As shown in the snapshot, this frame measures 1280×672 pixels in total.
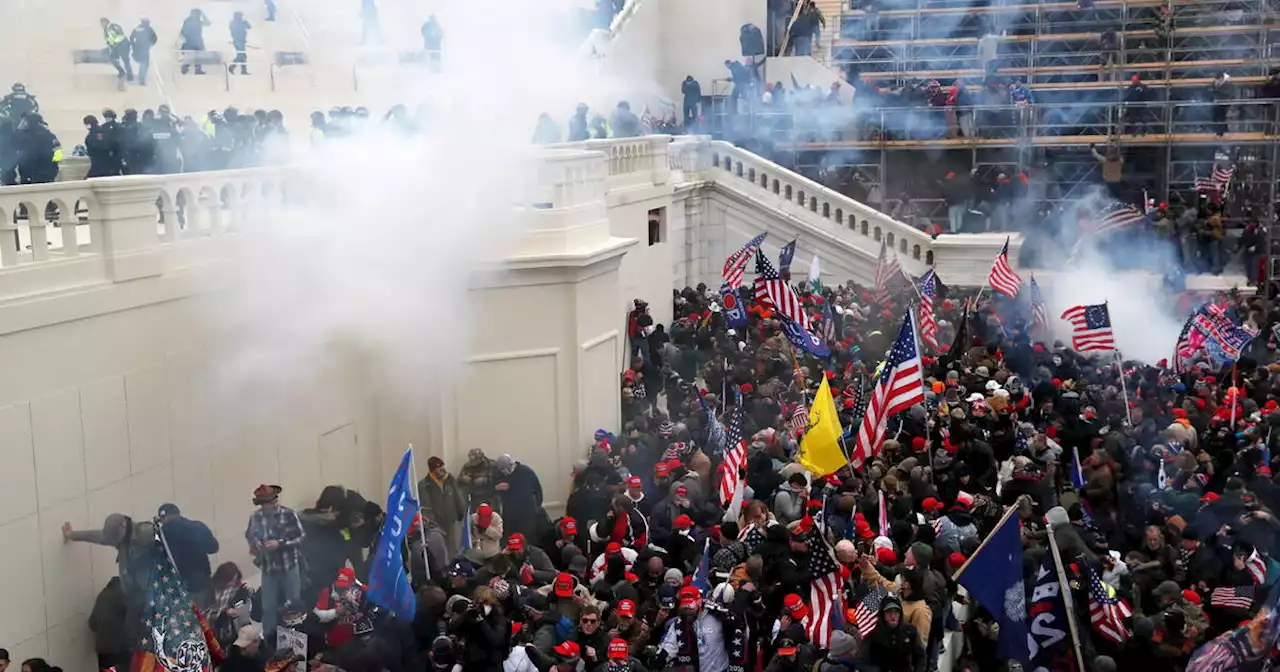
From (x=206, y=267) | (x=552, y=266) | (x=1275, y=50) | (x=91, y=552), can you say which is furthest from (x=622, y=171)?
(x=1275, y=50)

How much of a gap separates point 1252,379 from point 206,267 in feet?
33.1

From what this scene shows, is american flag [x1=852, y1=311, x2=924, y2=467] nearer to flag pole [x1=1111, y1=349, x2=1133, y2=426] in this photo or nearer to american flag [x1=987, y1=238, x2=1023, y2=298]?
flag pole [x1=1111, y1=349, x2=1133, y2=426]

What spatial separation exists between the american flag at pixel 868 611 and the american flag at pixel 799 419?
13.5 feet

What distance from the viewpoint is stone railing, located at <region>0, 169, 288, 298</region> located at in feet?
30.9

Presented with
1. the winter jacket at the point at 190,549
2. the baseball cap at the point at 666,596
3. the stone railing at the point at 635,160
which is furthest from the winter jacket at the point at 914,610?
the stone railing at the point at 635,160

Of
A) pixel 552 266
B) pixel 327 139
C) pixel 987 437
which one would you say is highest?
pixel 327 139

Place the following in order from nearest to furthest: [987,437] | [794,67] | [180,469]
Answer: [180,469] → [987,437] → [794,67]

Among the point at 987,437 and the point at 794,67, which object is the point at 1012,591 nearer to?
the point at 987,437

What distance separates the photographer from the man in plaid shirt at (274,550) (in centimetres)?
1003

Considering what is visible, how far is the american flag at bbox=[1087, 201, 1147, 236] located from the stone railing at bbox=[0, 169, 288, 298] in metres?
13.4

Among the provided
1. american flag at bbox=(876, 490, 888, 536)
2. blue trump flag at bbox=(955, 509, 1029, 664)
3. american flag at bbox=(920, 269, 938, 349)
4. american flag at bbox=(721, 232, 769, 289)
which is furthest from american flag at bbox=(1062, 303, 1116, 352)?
blue trump flag at bbox=(955, 509, 1029, 664)

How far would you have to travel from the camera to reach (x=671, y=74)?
32.5 metres

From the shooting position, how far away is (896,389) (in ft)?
39.1

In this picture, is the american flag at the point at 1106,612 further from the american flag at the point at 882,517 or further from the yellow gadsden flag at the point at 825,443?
the yellow gadsden flag at the point at 825,443
